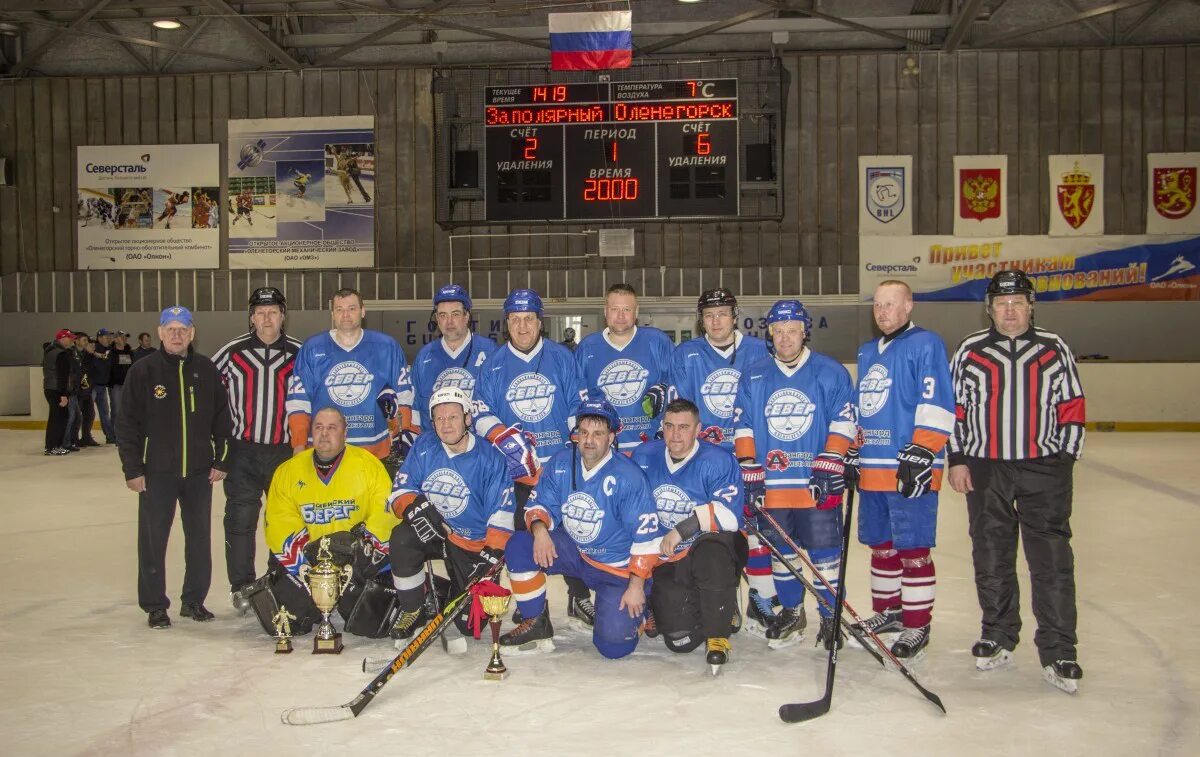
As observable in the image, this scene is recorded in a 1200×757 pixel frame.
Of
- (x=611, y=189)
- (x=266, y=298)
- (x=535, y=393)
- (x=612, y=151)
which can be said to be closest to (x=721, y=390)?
(x=535, y=393)

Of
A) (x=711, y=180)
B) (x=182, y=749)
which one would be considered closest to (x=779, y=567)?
(x=182, y=749)

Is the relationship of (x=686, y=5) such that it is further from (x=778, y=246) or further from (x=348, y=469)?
(x=348, y=469)

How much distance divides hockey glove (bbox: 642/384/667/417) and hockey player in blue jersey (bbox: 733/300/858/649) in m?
0.36

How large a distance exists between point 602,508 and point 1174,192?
13.1 m

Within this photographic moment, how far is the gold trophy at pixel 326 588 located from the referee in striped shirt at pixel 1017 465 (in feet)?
7.50

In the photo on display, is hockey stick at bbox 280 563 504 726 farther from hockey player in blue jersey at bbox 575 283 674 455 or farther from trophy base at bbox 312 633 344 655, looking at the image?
hockey player in blue jersey at bbox 575 283 674 455

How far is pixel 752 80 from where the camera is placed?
1242 cm

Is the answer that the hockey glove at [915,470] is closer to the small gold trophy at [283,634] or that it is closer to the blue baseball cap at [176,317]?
the small gold trophy at [283,634]

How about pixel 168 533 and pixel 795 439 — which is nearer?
pixel 795 439

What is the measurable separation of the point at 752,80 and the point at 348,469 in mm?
9647

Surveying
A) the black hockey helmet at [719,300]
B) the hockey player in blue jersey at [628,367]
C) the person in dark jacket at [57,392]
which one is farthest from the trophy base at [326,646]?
the person in dark jacket at [57,392]

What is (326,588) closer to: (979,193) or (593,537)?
(593,537)

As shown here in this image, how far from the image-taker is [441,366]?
481cm

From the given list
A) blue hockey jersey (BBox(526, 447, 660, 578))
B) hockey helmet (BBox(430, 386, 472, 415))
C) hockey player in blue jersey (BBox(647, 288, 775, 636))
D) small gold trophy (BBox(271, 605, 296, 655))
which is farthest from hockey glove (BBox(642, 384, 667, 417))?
small gold trophy (BBox(271, 605, 296, 655))
